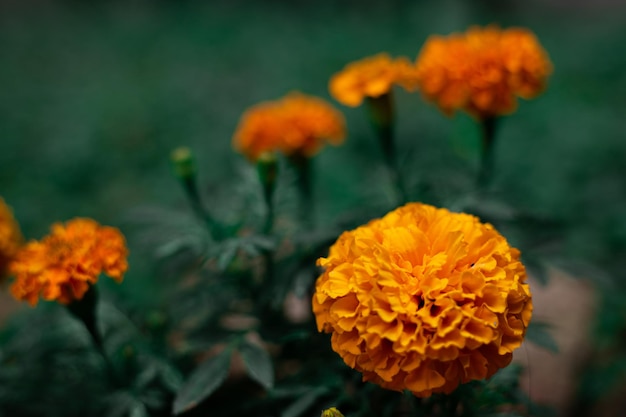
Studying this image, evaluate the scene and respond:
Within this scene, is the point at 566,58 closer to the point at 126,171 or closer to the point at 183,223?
the point at 126,171

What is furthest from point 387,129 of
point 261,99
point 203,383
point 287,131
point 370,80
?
point 261,99

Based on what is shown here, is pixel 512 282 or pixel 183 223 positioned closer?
pixel 512 282

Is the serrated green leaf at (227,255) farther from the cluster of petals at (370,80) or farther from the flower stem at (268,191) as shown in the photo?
the cluster of petals at (370,80)

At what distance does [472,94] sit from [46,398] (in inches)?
56.8

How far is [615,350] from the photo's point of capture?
2203mm

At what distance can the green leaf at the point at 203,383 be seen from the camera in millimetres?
1273

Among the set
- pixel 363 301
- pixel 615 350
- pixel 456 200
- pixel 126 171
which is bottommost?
pixel 615 350

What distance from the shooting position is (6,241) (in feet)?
5.05

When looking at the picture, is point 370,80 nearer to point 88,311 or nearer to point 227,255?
point 227,255

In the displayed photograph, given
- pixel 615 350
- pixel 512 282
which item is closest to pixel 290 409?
pixel 512 282

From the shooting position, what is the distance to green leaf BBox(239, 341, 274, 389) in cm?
128

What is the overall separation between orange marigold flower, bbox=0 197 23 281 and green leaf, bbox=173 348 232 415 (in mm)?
631

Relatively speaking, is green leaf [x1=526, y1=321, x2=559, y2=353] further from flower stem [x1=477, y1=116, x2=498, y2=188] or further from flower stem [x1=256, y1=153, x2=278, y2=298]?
flower stem [x1=256, y1=153, x2=278, y2=298]

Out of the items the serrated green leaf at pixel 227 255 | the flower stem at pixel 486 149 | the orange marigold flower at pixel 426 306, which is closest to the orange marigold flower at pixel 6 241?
the serrated green leaf at pixel 227 255
